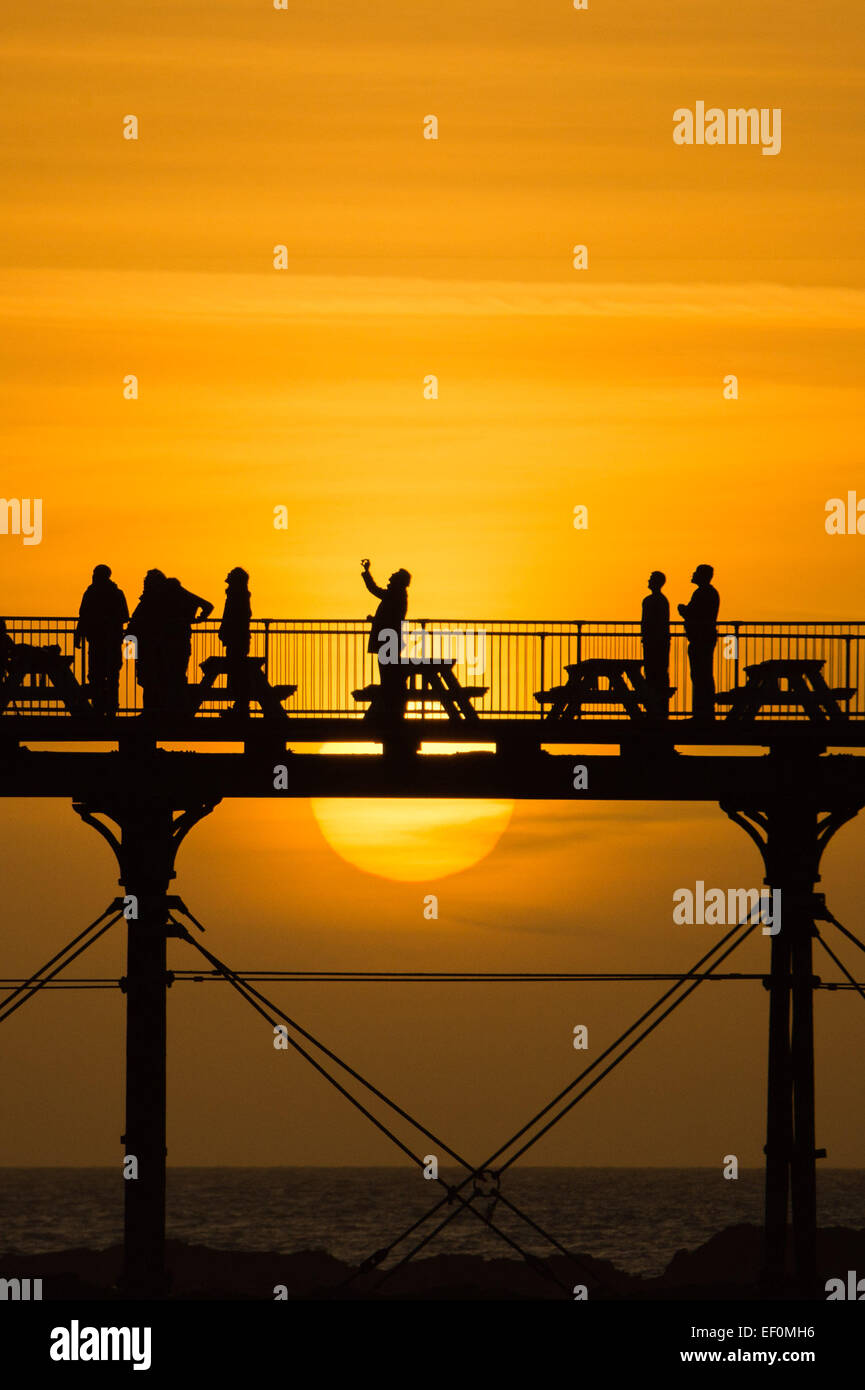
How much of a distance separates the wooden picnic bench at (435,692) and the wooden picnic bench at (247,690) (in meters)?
1.21

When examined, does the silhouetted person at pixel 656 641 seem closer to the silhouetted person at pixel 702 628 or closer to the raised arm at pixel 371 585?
the silhouetted person at pixel 702 628

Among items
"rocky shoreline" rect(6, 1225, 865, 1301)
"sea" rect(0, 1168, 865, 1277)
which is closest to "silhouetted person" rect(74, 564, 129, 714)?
"rocky shoreline" rect(6, 1225, 865, 1301)

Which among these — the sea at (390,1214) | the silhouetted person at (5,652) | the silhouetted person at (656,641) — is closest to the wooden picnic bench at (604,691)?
the silhouetted person at (656,641)

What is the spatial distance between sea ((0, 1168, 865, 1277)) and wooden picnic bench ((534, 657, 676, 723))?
193ft

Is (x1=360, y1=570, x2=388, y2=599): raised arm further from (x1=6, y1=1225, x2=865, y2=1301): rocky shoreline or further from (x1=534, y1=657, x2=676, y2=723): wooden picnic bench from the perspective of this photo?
(x1=6, y1=1225, x2=865, y2=1301): rocky shoreline

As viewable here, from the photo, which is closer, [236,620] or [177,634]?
[177,634]

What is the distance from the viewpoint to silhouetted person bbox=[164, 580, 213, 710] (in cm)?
2953

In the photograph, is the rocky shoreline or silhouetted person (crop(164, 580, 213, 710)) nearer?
silhouetted person (crop(164, 580, 213, 710))

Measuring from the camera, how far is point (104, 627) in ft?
101

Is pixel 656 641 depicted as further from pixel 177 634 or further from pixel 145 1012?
pixel 145 1012

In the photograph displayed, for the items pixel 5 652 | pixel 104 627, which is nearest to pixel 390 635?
pixel 104 627

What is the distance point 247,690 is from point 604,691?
15.2 feet
